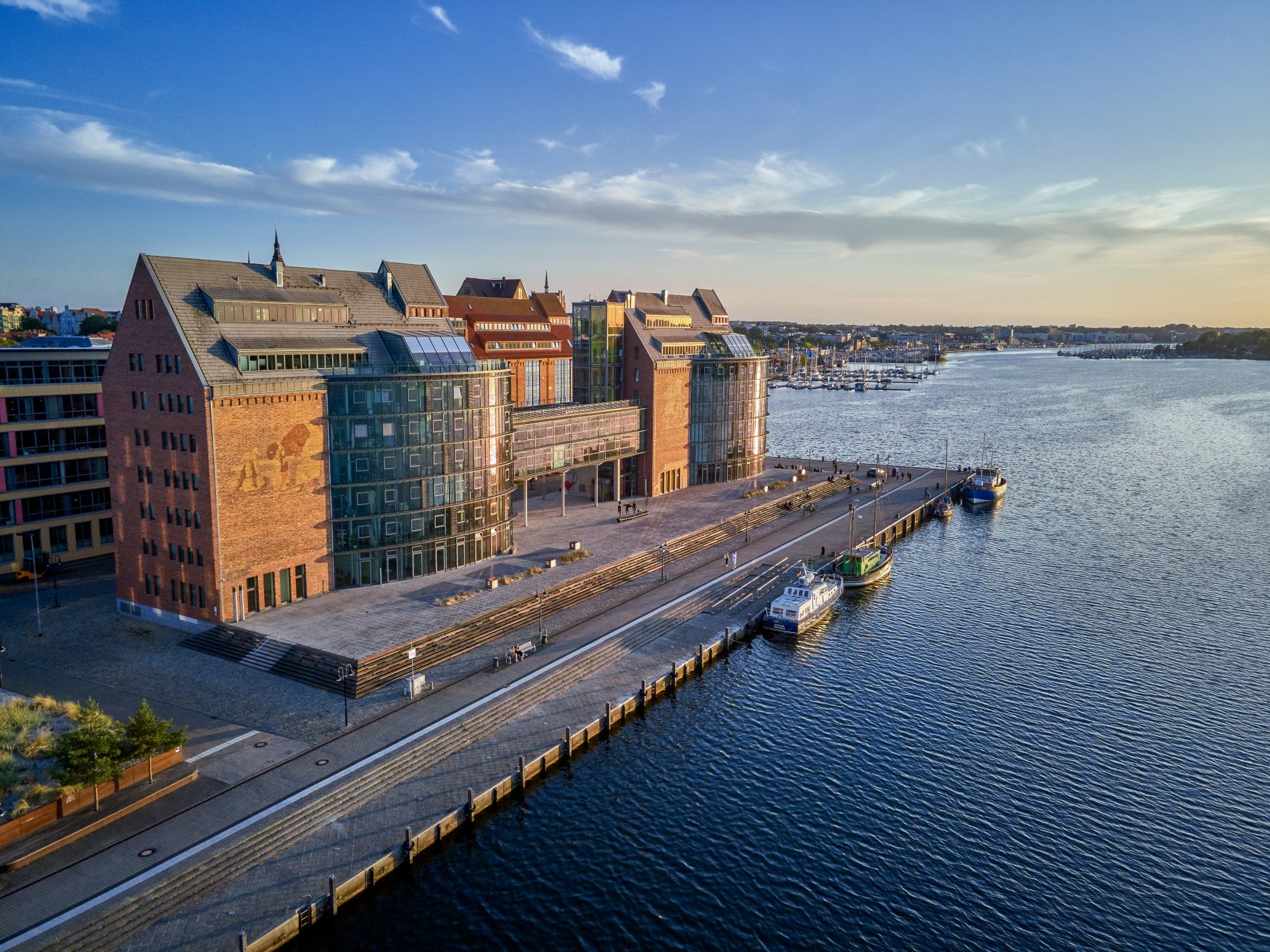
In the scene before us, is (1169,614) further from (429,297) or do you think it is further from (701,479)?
(429,297)

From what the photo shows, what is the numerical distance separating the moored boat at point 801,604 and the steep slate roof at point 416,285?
40.2 metres

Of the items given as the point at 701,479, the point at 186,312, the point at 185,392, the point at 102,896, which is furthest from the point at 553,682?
the point at 701,479

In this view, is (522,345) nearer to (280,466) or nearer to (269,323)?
(269,323)

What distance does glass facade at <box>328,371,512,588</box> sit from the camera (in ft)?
211

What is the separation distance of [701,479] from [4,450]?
244 feet

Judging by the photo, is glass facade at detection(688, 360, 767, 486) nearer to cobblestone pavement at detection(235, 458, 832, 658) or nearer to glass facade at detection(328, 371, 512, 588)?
cobblestone pavement at detection(235, 458, 832, 658)

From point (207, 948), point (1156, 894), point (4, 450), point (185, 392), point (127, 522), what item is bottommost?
point (1156, 894)

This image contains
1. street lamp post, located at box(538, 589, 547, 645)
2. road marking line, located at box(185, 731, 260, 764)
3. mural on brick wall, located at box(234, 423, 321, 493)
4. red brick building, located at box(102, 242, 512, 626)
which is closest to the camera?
road marking line, located at box(185, 731, 260, 764)

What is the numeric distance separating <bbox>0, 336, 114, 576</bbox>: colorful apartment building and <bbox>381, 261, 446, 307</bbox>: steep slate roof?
90.5ft

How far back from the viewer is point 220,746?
43531mm

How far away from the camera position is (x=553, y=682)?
172 ft

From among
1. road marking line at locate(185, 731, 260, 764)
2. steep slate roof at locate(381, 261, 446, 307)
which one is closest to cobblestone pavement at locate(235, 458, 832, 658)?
road marking line at locate(185, 731, 260, 764)

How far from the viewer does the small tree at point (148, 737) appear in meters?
38.7

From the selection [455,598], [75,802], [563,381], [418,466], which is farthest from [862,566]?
[75,802]
